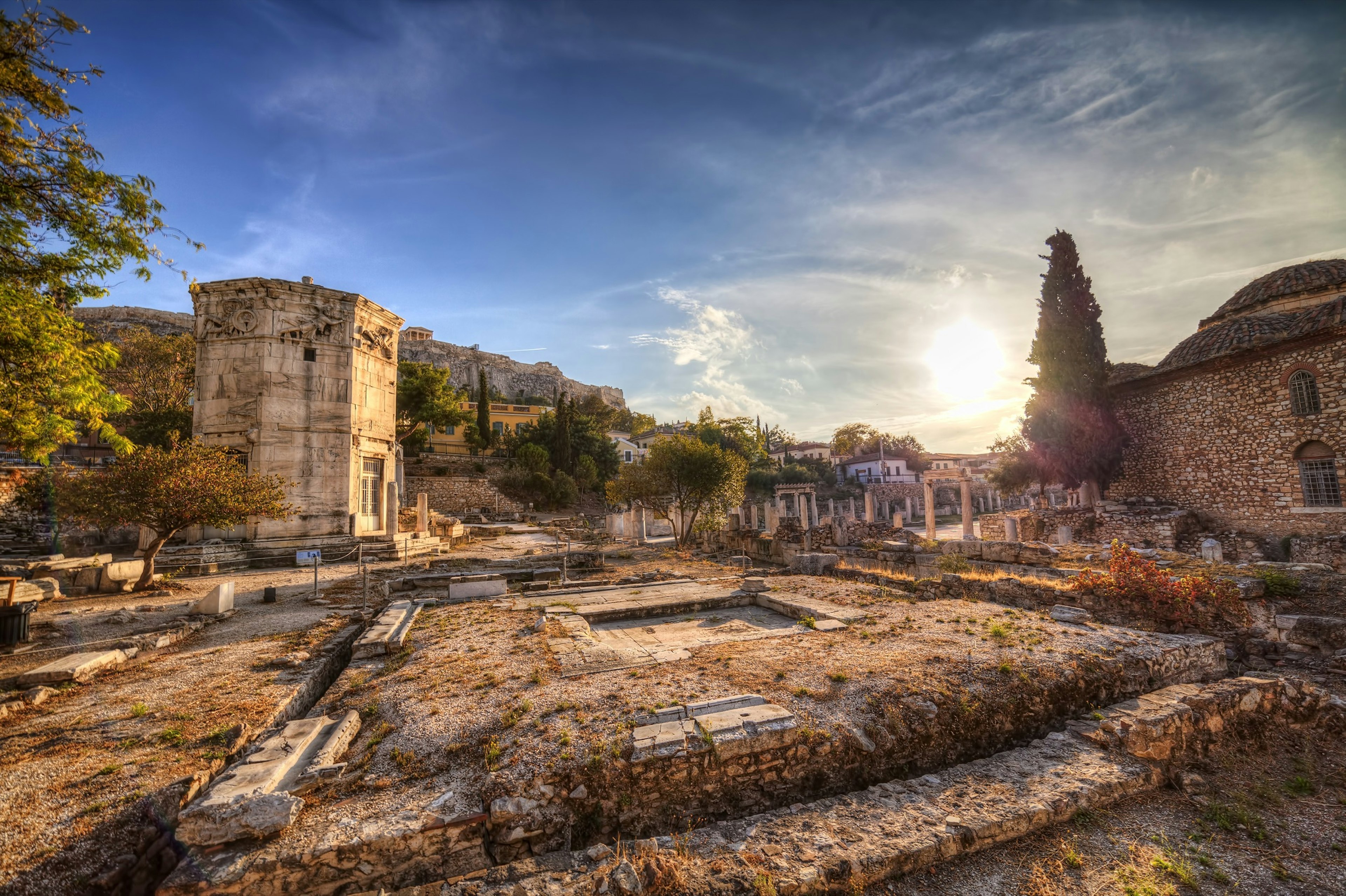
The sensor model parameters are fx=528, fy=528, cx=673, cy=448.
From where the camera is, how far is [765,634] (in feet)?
23.0

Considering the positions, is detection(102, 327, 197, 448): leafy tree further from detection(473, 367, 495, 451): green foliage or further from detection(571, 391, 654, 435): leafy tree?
detection(571, 391, 654, 435): leafy tree

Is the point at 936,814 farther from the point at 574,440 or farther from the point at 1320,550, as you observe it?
the point at 574,440

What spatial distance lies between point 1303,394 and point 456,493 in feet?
130

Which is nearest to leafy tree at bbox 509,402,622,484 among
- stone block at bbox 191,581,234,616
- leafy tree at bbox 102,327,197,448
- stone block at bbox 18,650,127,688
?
leafy tree at bbox 102,327,197,448

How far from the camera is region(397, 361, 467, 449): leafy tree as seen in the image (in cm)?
3622

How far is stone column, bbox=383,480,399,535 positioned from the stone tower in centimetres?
90

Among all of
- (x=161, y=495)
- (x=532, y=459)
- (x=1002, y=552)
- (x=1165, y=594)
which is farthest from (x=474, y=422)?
(x=1165, y=594)

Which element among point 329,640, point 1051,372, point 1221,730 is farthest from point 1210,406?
point 329,640

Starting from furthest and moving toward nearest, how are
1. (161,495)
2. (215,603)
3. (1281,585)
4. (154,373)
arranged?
(154,373) < (161,495) < (215,603) < (1281,585)

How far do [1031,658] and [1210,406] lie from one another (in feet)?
65.2

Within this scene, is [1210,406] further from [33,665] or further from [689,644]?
[33,665]

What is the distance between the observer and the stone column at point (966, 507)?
19.7 meters

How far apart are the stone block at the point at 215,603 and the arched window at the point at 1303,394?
27.0 metres

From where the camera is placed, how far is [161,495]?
31.1 ft
